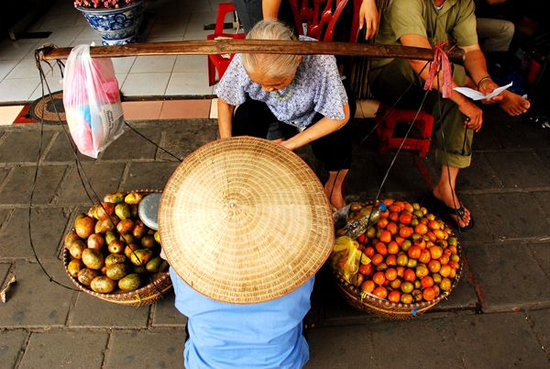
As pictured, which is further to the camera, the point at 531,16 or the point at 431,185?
the point at 531,16

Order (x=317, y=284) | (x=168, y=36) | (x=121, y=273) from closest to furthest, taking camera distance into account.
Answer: (x=121, y=273), (x=317, y=284), (x=168, y=36)

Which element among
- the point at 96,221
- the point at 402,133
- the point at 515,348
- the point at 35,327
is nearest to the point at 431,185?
the point at 402,133

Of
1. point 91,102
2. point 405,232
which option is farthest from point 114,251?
point 405,232

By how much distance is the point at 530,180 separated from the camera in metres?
2.97

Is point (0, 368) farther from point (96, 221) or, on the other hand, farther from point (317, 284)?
point (317, 284)

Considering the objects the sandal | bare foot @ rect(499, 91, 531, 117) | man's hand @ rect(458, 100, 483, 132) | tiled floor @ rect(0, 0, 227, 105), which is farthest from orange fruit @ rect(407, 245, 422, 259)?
tiled floor @ rect(0, 0, 227, 105)

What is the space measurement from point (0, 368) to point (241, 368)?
145 cm

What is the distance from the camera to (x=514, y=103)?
2.24 metres

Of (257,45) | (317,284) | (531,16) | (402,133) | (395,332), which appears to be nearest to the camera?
(257,45)

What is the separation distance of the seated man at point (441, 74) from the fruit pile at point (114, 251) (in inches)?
66.9

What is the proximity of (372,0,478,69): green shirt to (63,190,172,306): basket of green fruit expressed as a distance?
1.86 m

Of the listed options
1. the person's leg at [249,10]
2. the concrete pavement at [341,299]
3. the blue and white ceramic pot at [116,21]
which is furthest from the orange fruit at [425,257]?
the blue and white ceramic pot at [116,21]

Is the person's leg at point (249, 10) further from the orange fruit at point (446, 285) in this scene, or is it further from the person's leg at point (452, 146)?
the orange fruit at point (446, 285)

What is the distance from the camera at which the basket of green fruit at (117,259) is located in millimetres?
1970
